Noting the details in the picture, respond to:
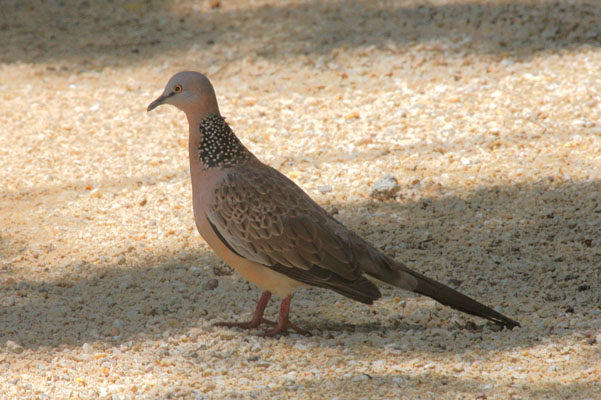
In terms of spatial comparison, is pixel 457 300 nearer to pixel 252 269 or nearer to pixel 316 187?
pixel 252 269

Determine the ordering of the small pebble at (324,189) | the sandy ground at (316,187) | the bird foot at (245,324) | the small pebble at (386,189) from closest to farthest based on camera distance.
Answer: the sandy ground at (316,187) → the bird foot at (245,324) → the small pebble at (386,189) → the small pebble at (324,189)

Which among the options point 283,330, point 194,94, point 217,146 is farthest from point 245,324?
point 194,94

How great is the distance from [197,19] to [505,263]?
5.78 metres

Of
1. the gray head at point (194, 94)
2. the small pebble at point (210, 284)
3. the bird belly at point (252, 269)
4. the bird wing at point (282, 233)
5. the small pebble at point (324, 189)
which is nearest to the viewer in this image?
the bird wing at point (282, 233)

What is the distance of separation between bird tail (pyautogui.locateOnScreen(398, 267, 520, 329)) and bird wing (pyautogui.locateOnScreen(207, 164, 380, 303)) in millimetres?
313

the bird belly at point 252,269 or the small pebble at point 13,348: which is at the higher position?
the bird belly at point 252,269

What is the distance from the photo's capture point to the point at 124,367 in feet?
13.4

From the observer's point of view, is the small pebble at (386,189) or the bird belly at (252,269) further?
the small pebble at (386,189)

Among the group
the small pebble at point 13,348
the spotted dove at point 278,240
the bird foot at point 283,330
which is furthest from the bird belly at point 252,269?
the small pebble at point 13,348

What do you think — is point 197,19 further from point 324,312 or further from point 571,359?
point 571,359

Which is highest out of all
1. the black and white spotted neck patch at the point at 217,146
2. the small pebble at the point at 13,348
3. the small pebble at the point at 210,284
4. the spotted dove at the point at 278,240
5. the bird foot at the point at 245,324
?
the black and white spotted neck patch at the point at 217,146

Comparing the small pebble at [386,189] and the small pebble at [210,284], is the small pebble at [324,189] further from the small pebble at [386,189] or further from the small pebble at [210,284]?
the small pebble at [210,284]

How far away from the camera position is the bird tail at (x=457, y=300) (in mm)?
4270

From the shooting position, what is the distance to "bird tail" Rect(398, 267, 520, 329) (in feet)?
14.0
